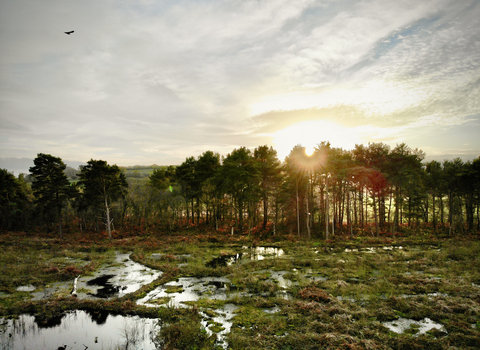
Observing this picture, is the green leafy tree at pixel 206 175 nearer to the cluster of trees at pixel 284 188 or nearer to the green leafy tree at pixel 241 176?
the cluster of trees at pixel 284 188

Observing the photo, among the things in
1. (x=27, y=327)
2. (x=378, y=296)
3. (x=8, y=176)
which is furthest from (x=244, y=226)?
(x=8, y=176)

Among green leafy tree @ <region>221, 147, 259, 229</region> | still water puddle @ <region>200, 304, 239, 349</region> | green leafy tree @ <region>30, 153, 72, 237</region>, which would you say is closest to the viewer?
still water puddle @ <region>200, 304, 239, 349</region>

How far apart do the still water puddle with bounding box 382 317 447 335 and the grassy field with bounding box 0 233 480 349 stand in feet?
0.52

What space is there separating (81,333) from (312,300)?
12.0 meters

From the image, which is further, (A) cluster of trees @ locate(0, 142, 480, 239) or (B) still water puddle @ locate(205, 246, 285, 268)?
(A) cluster of trees @ locate(0, 142, 480, 239)

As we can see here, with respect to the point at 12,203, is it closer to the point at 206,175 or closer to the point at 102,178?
the point at 102,178

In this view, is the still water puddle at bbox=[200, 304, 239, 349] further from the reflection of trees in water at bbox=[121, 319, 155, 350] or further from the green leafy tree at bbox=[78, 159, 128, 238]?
Result: the green leafy tree at bbox=[78, 159, 128, 238]

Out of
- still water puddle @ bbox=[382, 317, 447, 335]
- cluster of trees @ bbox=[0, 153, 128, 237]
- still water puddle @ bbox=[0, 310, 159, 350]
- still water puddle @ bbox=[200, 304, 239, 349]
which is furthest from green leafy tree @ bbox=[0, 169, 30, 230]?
still water puddle @ bbox=[382, 317, 447, 335]

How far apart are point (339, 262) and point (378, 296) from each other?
788 cm

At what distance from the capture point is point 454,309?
11727 mm

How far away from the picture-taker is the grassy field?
9586 mm

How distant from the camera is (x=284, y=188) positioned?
131 ft

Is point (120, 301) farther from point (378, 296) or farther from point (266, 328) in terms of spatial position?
point (378, 296)

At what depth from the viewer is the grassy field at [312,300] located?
959 cm
